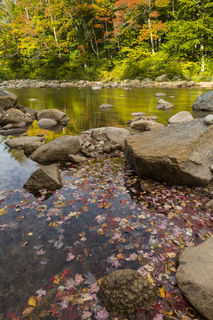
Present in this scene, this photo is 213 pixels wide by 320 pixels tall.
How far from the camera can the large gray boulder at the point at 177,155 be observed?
16.0 ft

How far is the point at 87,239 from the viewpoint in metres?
3.61

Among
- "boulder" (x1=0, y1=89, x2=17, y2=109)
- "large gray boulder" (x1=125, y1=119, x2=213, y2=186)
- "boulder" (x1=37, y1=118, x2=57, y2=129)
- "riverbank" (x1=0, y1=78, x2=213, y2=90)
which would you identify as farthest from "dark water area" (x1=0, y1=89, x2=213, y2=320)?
"riverbank" (x1=0, y1=78, x2=213, y2=90)

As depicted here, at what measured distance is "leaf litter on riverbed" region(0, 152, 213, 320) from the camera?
8.46 ft

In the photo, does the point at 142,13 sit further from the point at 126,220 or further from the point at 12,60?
the point at 126,220

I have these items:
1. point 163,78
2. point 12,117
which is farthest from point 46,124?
point 163,78

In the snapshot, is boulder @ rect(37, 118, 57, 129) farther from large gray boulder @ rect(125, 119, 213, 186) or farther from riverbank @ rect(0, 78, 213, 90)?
riverbank @ rect(0, 78, 213, 90)

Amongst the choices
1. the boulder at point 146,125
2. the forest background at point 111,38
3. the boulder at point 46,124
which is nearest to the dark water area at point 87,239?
the boulder at point 146,125

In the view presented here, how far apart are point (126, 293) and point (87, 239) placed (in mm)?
1357

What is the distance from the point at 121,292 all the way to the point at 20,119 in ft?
37.3

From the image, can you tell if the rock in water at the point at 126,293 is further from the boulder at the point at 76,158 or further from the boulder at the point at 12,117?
the boulder at the point at 12,117

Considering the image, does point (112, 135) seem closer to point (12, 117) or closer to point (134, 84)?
point (12, 117)

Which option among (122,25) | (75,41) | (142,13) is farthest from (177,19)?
(75,41)

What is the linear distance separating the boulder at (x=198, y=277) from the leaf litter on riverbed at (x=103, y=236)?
0.63ft

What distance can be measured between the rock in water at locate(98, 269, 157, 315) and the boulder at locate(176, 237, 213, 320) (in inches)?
17.4
